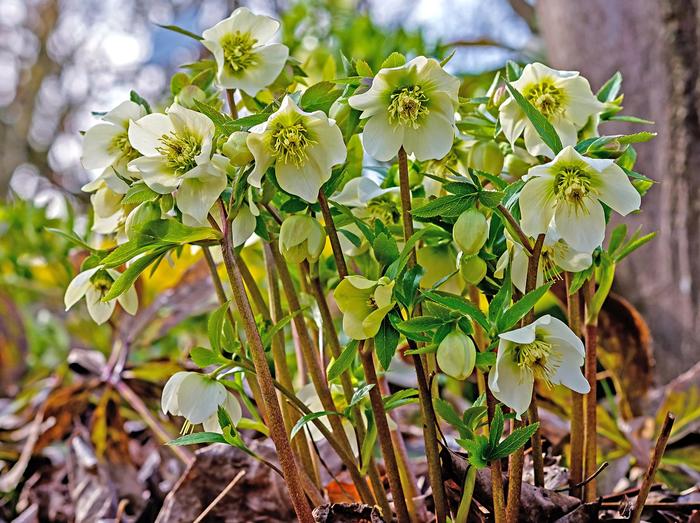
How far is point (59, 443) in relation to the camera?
112 centimetres

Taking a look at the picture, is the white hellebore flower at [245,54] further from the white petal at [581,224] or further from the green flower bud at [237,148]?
the white petal at [581,224]

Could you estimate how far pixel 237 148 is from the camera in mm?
407

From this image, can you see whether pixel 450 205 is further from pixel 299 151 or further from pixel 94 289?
pixel 94 289

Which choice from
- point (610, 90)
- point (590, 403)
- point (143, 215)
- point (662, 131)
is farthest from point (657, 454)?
A: point (662, 131)

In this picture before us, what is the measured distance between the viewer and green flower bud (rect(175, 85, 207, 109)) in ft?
1.62

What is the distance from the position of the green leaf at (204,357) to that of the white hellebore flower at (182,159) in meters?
0.08

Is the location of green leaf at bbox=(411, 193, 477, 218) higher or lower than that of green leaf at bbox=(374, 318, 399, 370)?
higher

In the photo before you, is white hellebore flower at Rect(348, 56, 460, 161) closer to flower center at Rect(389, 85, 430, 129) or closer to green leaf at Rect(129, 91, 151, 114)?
flower center at Rect(389, 85, 430, 129)

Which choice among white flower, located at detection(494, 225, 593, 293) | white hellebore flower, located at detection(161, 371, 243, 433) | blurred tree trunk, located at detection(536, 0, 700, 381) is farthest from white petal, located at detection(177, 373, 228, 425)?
blurred tree trunk, located at detection(536, 0, 700, 381)

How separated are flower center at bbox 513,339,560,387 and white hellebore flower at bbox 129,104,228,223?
21 centimetres

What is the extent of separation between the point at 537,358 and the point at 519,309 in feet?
0.14

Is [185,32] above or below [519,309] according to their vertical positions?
above

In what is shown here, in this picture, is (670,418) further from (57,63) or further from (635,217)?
(57,63)

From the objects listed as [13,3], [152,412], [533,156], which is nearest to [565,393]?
[533,156]
